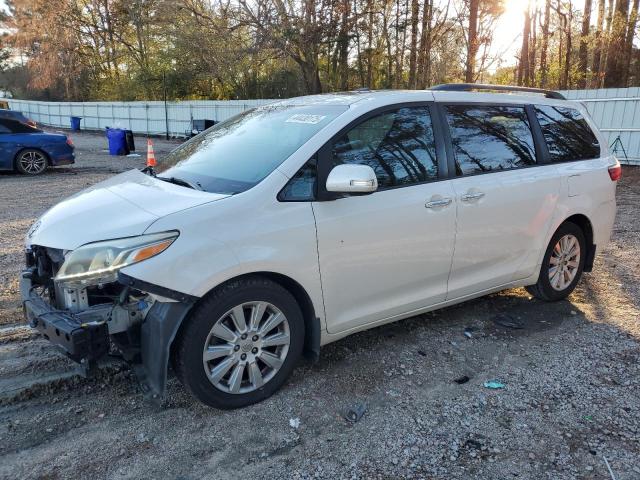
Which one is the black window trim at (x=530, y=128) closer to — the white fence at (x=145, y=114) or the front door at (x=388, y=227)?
the front door at (x=388, y=227)

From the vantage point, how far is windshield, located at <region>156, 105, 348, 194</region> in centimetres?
323

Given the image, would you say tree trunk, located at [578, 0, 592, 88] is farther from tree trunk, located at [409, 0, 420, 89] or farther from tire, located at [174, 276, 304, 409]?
tire, located at [174, 276, 304, 409]

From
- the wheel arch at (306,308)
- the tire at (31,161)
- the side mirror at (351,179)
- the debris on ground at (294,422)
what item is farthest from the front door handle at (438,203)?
the tire at (31,161)

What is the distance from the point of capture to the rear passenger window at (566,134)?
14.7ft

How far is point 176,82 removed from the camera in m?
33.3

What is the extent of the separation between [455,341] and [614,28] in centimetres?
1830

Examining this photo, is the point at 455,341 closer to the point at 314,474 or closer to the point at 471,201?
the point at 471,201

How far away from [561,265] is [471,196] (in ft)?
5.05

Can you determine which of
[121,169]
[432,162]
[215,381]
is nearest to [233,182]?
[215,381]

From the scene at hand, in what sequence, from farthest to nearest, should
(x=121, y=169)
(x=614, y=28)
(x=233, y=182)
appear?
(x=614, y=28) < (x=121, y=169) < (x=233, y=182)

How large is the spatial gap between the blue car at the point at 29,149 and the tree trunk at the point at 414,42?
1483cm

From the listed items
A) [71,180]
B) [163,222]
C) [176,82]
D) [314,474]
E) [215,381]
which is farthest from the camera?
[176,82]

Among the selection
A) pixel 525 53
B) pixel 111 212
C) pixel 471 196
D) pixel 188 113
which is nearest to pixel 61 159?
pixel 111 212

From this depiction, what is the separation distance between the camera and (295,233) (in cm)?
303
